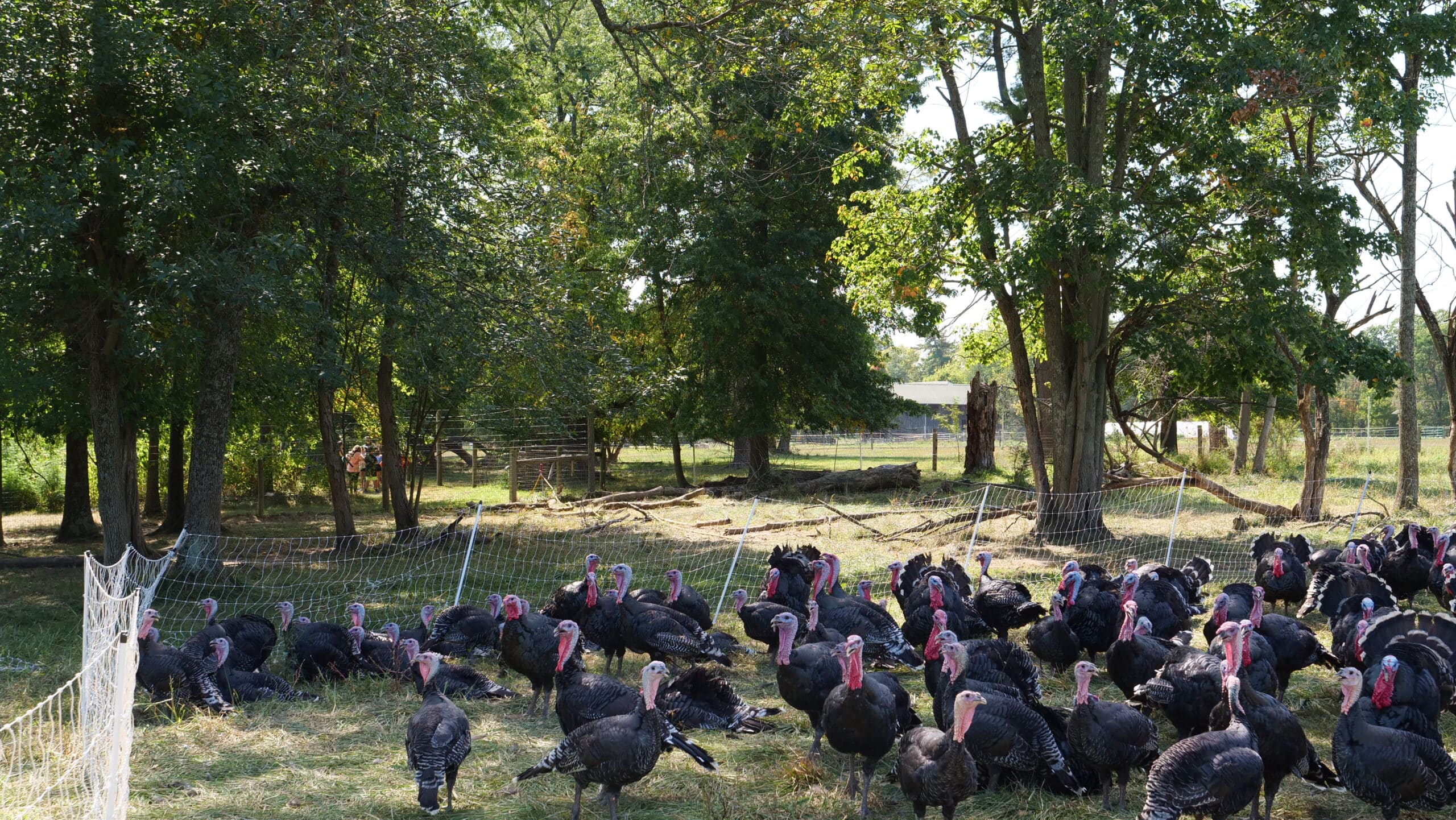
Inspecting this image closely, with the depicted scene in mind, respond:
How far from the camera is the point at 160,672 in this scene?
24.7ft

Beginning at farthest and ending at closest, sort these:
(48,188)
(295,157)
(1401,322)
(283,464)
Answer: (283,464), (1401,322), (295,157), (48,188)

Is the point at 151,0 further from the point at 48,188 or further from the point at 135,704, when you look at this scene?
the point at 135,704

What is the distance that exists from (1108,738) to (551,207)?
9920 mm

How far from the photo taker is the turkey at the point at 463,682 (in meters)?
7.82

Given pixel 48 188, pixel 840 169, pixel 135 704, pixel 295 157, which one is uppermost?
pixel 840 169

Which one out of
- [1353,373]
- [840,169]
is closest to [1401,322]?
[1353,373]

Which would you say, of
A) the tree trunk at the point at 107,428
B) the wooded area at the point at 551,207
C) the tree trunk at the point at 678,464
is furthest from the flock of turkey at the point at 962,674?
the tree trunk at the point at 678,464

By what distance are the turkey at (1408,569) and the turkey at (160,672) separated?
1073 centimetres

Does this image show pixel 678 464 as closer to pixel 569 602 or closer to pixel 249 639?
pixel 569 602

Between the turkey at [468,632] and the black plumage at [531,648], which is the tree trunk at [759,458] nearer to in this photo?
the turkey at [468,632]

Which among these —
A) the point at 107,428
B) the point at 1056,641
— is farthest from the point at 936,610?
the point at 107,428

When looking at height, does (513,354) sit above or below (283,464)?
above

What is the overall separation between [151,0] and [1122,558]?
1249 centimetres

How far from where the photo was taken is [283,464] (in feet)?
73.3
